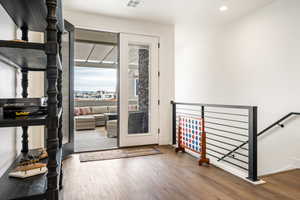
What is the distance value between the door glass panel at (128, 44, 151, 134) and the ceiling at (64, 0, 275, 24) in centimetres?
70

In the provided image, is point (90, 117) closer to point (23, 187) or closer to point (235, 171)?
point (235, 171)

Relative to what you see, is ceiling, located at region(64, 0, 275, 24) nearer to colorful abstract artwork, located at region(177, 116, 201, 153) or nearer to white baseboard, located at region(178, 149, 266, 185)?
colorful abstract artwork, located at region(177, 116, 201, 153)

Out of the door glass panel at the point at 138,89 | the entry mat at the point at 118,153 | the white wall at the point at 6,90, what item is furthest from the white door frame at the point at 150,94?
the white wall at the point at 6,90

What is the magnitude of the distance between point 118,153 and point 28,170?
2.38 meters

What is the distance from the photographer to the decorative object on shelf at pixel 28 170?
1.32m

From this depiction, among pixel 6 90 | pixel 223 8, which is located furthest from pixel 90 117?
pixel 6 90

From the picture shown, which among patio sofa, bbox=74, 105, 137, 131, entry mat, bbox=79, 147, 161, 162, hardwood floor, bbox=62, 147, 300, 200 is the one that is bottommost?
hardwood floor, bbox=62, 147, 300, 200

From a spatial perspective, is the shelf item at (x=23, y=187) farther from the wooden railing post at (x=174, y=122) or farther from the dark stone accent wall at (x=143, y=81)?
the wooden railing post at (x=174, y=122)

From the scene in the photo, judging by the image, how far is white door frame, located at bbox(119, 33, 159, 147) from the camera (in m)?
4.04

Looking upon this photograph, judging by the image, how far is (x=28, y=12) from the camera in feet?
4.51

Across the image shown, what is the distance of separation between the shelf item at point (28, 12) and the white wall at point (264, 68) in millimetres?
3525

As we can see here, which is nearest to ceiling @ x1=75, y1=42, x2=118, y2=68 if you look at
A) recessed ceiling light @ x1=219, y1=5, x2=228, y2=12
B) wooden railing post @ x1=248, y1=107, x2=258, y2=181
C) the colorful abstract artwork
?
recessed ceiling light @ x1=219, y1=5, x2=228, y2=12

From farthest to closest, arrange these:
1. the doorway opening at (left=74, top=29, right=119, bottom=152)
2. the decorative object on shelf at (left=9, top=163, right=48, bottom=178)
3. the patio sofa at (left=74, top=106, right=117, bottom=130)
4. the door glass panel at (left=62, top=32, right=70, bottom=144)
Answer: the doorway opening at (left=74, top=29, right=119, bottom=152) → the patio sofa at (left=74, top=106, right=117, bottom=130) → the door glass panel at (left=62, top=32, right=70, bottom=144) → the decorative object on shelf at (left=9, top=163, right=48, bottom=178)

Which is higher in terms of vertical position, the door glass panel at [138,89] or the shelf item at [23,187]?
the door glass panel at [138,89]
